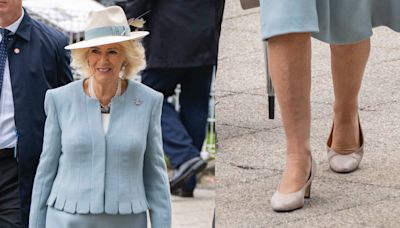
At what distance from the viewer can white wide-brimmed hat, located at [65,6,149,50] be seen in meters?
4.62

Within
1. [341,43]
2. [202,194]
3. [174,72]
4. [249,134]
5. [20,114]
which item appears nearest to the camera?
[341,43]

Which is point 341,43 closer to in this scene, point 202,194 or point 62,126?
point 62,126

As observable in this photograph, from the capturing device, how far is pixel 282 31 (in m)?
4.71

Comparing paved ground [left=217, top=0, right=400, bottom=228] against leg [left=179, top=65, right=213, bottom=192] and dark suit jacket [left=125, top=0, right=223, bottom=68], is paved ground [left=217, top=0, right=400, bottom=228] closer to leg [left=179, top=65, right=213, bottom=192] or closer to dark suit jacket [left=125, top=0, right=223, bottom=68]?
dark suit jacket [left=125, top=0, right=223, bottom=68]

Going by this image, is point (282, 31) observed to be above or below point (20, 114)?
above

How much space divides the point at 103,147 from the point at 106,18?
531 mm

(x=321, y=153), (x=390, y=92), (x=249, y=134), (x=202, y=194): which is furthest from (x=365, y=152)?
(x=202, y=194)

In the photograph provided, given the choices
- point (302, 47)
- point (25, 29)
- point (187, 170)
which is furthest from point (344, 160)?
point (187, 170)

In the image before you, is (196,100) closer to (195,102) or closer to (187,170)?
(195,102)

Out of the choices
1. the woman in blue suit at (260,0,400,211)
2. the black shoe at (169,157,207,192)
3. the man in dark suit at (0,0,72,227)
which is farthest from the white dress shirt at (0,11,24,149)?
the black shoe at (169,157,207,192)

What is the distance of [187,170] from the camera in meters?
8.17

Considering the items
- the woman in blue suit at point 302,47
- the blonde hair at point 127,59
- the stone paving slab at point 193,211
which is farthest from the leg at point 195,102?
the blonde hair at point 127,59

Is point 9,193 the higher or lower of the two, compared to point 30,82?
lower

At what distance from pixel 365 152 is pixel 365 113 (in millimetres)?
652
